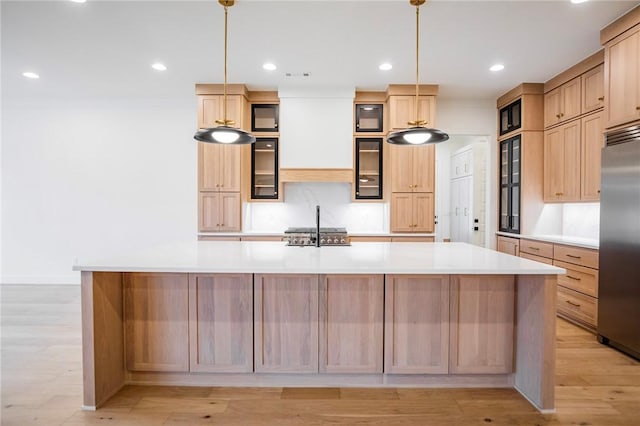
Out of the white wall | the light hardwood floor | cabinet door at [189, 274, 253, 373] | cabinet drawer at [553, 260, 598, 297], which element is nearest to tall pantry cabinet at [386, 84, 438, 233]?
cabinet drawer at [553, 260, 598, 297]

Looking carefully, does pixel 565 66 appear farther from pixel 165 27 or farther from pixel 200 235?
pixel 200 235

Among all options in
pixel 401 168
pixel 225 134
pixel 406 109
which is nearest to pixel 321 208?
pixel 401 168

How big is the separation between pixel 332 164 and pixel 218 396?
3.16 meters

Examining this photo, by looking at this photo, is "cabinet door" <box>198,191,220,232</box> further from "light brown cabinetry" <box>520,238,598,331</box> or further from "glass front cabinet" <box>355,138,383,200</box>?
"light brown cabinetry" <box>520,238,598,331</box>

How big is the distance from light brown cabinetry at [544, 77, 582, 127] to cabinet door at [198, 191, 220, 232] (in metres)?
4.40

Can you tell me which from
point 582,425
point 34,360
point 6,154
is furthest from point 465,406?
point 6,154

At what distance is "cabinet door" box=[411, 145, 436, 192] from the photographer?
4.62m

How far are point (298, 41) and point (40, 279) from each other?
5.32 metres

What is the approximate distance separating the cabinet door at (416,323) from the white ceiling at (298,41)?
7.24ft

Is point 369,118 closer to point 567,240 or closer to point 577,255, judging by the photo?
point 567,240

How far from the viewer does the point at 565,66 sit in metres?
3.96

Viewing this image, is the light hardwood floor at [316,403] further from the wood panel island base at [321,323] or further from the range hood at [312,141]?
the range hood at [312,141]

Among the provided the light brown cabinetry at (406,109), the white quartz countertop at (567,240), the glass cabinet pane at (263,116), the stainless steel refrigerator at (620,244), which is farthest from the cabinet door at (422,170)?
the glass cabinet pane at (263,116)

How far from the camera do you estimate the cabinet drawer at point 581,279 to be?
333 centimetres
